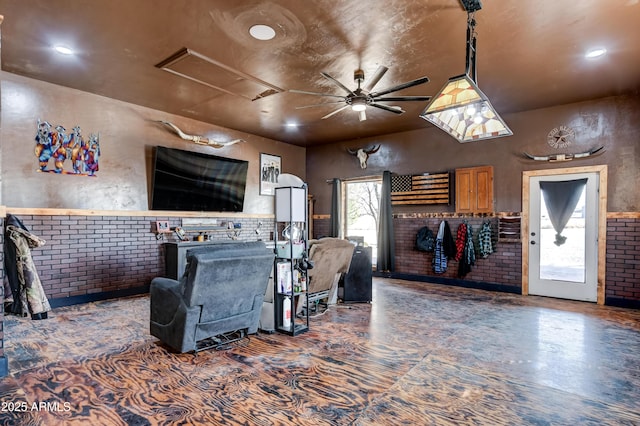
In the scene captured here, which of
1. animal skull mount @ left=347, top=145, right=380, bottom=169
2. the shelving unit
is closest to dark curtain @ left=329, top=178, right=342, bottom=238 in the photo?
animal skull mount @ left=347, top=145, right=380, bottom=169

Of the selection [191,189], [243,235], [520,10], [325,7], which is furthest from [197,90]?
[520,10]

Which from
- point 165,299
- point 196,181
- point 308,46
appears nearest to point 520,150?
point 308,46

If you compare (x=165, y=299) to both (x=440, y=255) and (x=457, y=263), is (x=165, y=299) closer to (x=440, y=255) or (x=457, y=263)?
(x=440, y=255)

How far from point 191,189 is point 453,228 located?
16.3 feet

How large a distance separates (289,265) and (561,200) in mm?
4608

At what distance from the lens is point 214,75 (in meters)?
4.51

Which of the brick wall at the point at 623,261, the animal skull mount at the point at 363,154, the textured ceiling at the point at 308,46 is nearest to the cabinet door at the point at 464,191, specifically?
the textured ceiling at the point at 308,46

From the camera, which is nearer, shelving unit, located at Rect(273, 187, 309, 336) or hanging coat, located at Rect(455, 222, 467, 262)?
shelving unit, located at Rect(273, 187, 309, 336)

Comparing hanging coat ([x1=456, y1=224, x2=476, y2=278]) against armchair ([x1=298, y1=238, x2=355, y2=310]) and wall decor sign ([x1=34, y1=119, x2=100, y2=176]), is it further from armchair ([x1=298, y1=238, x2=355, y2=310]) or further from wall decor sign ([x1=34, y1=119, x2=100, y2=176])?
wall decor sign ([x1=34, y1=119, x2=100, y2=176])

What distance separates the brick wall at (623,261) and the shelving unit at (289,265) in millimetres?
4644

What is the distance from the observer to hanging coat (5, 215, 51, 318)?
404cm

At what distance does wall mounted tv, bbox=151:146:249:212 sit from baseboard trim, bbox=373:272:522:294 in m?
3.52

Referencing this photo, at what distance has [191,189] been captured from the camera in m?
6.46

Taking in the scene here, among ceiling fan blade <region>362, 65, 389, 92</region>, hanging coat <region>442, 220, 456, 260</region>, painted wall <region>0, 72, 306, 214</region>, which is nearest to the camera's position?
ceiling fan blade <region>362, 65, 389, 92</region>
